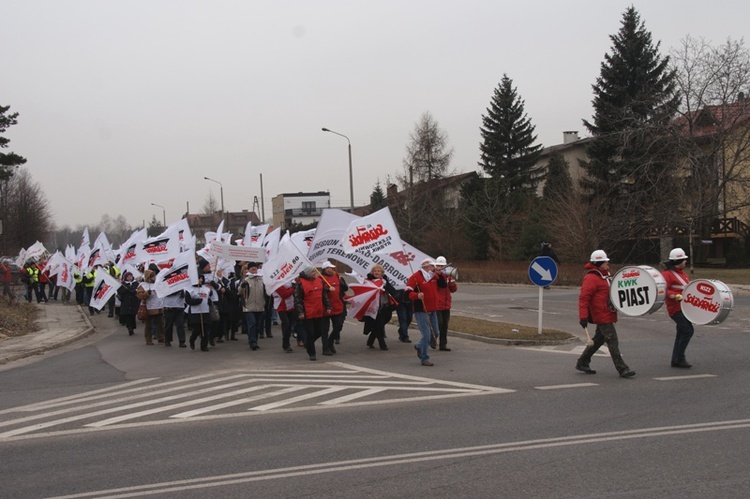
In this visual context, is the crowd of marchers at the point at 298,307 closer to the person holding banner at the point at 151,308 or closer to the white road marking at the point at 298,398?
the person holding banner at the point at 151,308

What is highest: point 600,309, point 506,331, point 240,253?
point 240,253

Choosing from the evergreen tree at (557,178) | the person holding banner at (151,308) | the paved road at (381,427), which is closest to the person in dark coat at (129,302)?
the person holding banner at (151,308)

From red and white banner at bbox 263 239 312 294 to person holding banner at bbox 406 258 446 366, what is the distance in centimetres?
228

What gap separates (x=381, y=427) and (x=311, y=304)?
5359 millimetres

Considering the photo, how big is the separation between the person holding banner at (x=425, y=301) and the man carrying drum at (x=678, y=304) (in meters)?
3.84

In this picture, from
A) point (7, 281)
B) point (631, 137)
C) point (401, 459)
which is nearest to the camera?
point (401, 459)

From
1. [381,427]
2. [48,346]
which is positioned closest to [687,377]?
[381,427]

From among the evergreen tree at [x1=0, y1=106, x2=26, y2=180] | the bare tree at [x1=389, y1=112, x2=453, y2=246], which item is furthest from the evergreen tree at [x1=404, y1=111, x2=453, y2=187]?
the evergreen tree at [x1=0, y1=106, x2=26, y2=180]

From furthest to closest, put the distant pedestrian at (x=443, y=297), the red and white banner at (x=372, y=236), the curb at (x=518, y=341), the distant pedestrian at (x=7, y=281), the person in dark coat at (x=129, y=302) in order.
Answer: the distant pedestrian at (x=7, y=281) < the person in dark coat at (x=129, y=302) < the curb at (x=518, y=341) < the red and white banner at (x=372, y=236) < the distant pedestrian at (x=443, y=297)

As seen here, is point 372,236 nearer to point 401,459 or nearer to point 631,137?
point 401,459

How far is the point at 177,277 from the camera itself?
15.4 metres

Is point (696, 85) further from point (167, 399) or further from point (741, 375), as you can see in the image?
point (167, 399)

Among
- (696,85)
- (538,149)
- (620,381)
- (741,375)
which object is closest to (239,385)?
(620,381)

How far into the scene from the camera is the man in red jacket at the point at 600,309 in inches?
408
